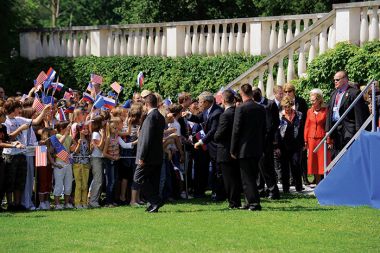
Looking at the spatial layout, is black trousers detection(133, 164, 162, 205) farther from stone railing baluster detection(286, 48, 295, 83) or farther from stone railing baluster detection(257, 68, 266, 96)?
stone railing baluster detection(257, 68, 266, 96)

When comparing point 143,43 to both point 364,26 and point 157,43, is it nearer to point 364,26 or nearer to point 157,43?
point 157,43

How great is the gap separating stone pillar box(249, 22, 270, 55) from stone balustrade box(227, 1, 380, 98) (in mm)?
233

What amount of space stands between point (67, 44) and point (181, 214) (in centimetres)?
1594

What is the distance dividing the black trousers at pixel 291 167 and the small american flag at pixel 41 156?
17.4ft

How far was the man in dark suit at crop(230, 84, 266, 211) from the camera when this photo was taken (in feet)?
59.2

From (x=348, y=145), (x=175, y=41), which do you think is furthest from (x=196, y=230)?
(x=175, y=41)

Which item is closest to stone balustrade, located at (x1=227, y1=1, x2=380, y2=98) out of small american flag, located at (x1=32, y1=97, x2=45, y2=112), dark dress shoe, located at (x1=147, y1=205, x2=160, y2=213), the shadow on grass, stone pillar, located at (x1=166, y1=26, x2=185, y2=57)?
stone pillar, located at (x1=166, y1=26, x2=185, y2=57)

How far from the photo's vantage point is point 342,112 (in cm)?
2019

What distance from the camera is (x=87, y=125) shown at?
19453 mm

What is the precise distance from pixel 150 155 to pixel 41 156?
179cm

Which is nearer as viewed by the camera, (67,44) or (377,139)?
(377,139)

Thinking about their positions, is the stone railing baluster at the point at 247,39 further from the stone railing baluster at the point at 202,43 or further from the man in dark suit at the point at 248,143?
the man in dark suit at the point at 248,143

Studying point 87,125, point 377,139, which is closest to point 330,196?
point 377,139

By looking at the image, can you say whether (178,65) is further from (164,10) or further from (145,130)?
(145,130)
